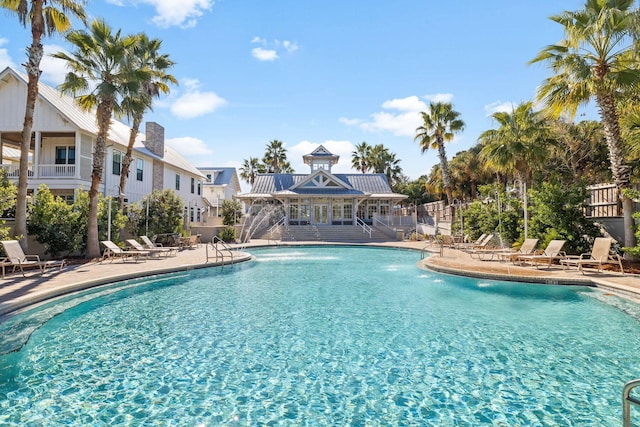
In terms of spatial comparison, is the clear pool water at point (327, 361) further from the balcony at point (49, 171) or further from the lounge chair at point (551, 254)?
the balcony at point (49, 171)

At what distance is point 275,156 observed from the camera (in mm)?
54031

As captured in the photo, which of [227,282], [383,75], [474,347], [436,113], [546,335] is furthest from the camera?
[436,113]

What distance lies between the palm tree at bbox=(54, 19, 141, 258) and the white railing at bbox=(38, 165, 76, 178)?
21.5 feet

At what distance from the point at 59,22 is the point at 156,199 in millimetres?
10090

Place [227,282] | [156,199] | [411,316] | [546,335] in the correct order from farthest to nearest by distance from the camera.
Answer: [156,199]
[227,282]
[411,316]
[546,335]

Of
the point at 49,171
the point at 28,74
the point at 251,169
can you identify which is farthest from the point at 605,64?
the point at 251,169

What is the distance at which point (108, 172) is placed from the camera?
23.0 metres

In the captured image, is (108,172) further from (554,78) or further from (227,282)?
(554,78)

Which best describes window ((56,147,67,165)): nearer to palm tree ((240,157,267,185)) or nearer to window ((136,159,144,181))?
window ((136,159,144,181))

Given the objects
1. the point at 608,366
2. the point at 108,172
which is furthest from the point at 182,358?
the point at 108,172

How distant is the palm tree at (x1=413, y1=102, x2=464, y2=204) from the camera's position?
31312mm

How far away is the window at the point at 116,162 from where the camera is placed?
2383cm

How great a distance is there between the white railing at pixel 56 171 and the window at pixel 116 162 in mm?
2511

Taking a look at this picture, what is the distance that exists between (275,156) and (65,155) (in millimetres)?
32580
